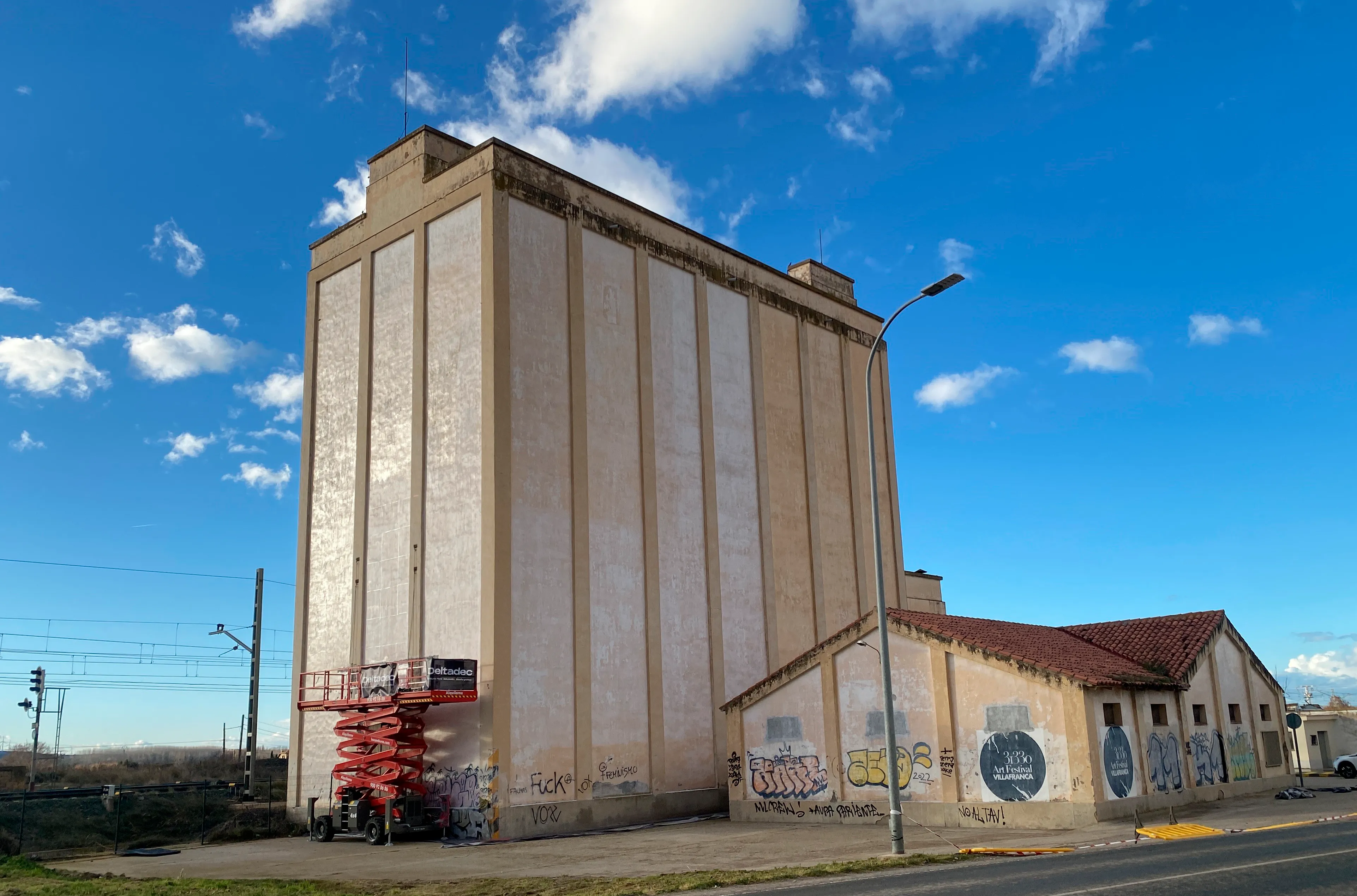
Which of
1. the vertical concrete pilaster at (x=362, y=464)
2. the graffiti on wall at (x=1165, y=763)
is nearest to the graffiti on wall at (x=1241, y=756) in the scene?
the graffiti on wall at (x=1165, y=763)

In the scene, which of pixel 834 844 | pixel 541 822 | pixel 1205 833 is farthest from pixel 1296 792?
pixel 541 822

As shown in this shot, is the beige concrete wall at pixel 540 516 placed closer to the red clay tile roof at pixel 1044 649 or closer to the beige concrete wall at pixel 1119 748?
the red clay tile roof at pixel 1044 649

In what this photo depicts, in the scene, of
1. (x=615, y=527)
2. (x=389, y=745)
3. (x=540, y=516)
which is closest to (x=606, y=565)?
(x=615, y=527)

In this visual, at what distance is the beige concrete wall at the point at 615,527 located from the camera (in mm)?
30828

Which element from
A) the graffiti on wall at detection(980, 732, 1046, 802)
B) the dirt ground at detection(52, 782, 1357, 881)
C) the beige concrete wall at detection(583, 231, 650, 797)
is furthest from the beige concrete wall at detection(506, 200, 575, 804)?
the graffiti on wall at detection(980, 732, 1046, 802)

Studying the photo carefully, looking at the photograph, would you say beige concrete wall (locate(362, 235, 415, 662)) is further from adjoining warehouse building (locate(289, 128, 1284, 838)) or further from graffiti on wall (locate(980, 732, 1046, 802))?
graffiti on wall (locate(980, 732, 1046, 802))

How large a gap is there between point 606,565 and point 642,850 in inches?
421

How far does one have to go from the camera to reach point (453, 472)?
30.8 m

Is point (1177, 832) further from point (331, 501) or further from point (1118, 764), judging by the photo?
point (331, 501)

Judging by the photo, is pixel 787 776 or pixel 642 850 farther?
pixel 787 776

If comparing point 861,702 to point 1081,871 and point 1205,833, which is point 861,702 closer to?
point 1205,833

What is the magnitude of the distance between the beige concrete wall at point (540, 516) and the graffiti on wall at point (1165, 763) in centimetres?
1535

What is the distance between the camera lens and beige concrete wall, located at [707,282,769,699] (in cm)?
3625

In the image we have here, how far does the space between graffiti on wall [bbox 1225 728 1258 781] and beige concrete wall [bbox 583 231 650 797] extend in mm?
17104
